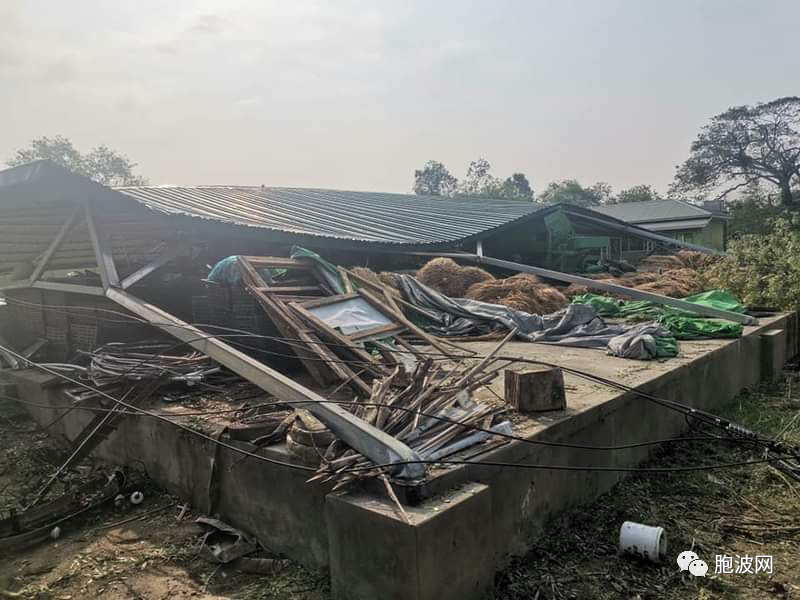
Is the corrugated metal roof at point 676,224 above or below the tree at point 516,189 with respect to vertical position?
below

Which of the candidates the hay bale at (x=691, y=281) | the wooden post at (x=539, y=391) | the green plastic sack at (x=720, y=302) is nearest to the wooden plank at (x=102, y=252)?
the wooden post at (x=539, y=391)

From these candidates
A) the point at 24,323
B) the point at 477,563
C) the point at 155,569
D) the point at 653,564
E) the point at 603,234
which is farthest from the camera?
the point at 603,234

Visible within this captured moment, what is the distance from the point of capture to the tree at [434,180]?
250 ft

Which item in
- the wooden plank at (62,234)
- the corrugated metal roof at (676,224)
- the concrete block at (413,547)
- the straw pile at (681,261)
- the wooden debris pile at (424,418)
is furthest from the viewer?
the corrugated metal roof at (676,224)

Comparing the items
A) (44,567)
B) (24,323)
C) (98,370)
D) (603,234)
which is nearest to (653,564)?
(44,567)

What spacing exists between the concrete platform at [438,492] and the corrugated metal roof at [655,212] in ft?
98.1

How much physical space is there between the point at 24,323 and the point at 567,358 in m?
7.95

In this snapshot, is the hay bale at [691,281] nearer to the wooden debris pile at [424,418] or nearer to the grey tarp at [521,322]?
the grey tarp at [521,322]

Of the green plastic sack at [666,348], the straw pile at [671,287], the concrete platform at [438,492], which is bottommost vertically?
the concrete platform at [438,492]

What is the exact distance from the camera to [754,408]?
20.1 feet

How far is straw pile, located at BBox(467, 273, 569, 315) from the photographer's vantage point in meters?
8.52

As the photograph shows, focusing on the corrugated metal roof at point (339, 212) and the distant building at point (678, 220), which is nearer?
the corrugated metal roof at point (339, 212)

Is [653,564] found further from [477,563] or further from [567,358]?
[567,358]

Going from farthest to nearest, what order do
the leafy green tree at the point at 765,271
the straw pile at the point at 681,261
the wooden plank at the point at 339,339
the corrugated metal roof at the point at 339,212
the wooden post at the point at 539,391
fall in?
the straw pile at the point at 681,261, the corrugated metal roof at the point at 339,212, the leafy green tree at the point at 765,271, the wooden plank at the point at 339,339, the wooden post at the point at 539,391
